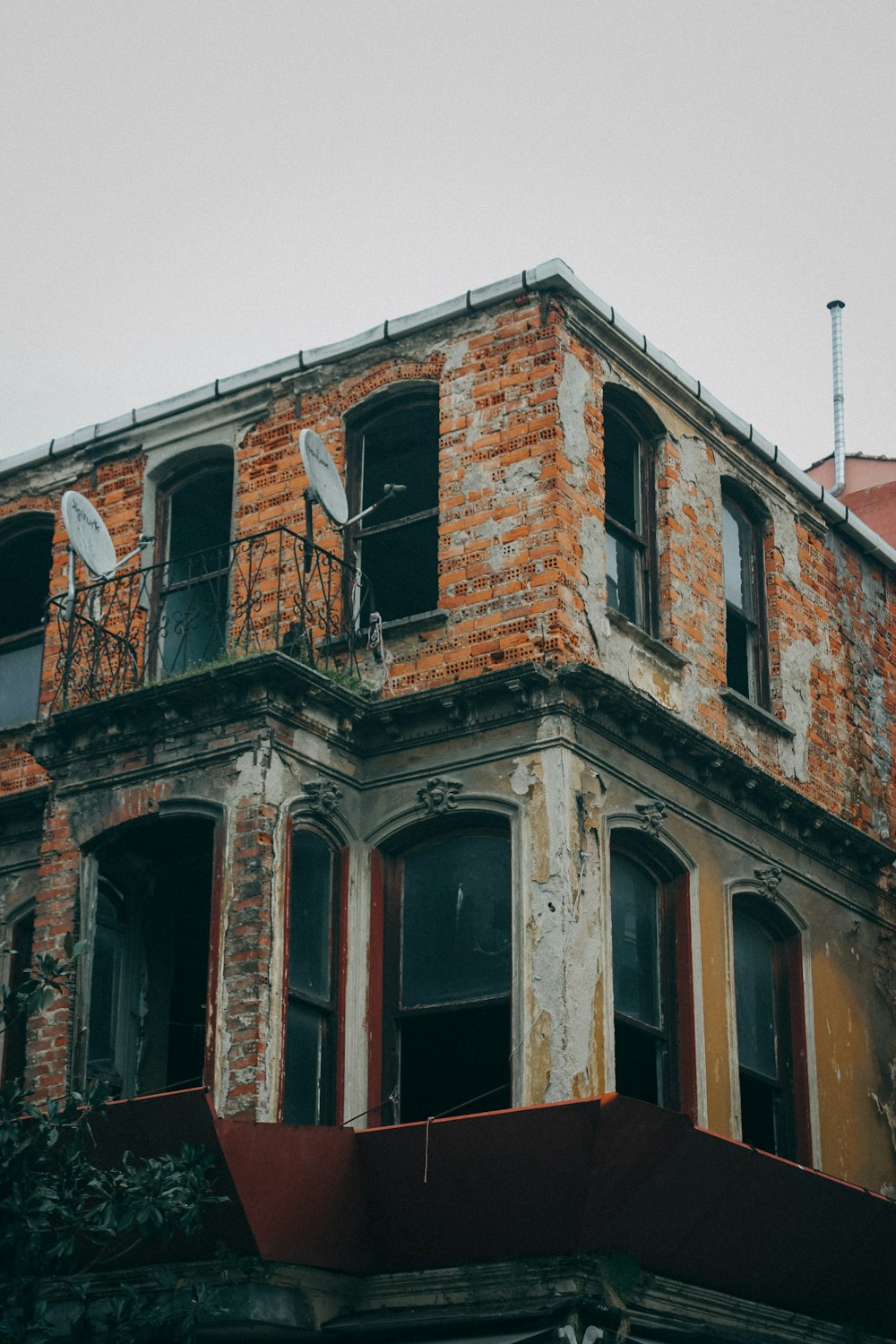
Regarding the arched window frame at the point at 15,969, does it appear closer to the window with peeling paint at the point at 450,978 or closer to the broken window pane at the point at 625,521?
the window with peeling paint at the point at 450,978

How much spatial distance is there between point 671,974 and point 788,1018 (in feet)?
5.80

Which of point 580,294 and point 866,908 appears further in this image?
point 866,908

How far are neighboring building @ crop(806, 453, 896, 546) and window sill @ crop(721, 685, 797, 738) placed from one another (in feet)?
21.9

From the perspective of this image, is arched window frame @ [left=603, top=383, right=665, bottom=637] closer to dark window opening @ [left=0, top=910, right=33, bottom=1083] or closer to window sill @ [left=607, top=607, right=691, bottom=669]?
window sill @ [left=607, top=607, right=691, bottom=669]

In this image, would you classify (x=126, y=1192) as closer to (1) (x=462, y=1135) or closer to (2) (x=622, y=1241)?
(1) (x=462, y=1135)

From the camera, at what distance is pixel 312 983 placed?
13.7 metres

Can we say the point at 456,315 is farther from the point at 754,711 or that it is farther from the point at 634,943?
the point at 634,943

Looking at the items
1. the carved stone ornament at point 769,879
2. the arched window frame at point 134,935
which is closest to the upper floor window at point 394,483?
the arched window frame at point 134,935

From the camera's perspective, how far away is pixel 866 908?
17016 mm

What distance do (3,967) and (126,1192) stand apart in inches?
193

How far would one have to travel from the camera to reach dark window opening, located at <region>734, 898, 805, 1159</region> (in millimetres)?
15219

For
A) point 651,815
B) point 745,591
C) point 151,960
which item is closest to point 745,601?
point 745,591

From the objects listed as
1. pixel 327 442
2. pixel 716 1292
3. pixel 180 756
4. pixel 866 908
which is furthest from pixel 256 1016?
pixel 866 908

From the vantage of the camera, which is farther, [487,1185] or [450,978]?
[450,978]
